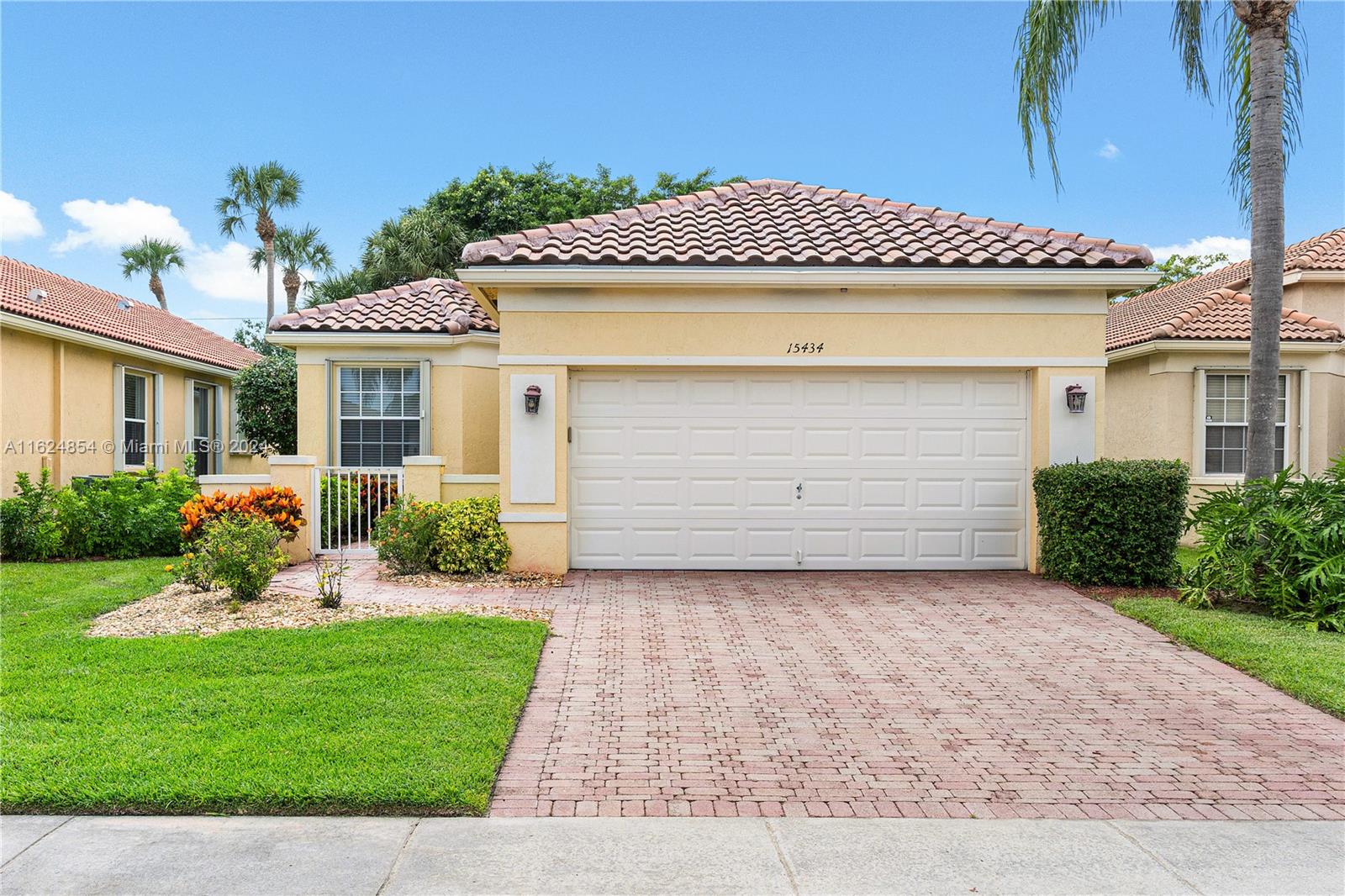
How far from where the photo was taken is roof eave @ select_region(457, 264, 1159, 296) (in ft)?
31.6

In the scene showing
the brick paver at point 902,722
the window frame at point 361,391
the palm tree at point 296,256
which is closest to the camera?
the brick paver at point 902,722

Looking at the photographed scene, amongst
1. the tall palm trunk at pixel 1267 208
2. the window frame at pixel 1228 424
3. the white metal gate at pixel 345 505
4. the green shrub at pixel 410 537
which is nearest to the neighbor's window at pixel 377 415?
the white metal gate at pixel 345 505

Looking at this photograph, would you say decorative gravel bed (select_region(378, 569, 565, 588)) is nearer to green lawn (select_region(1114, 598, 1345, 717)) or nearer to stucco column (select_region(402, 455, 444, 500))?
stucco column (select_region(402, 455, 444, 500))

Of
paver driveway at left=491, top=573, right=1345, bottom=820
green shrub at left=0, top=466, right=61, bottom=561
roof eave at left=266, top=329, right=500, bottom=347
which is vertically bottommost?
paver driveway at left=491, top=573, right=1345, bottom=820

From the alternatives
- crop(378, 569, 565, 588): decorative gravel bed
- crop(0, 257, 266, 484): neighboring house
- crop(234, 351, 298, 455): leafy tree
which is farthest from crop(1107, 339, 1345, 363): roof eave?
crop(0, 257, 266, 484): neighboring house

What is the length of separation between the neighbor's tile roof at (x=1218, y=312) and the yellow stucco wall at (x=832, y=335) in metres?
4.48

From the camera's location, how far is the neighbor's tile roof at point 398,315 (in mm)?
12883

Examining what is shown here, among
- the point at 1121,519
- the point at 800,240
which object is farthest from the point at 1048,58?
the point at 1121,519

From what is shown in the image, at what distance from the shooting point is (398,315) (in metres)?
13.5

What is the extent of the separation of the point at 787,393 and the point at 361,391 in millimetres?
7359

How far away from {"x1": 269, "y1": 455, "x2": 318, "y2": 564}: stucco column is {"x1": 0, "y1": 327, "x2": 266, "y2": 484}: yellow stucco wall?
5.50 meters

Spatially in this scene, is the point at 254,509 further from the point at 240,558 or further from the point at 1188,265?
the point at 1188,265

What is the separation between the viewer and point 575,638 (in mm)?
7008

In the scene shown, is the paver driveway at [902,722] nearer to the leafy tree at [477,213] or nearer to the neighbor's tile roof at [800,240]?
the neighbor's tile roof at [800,240]
